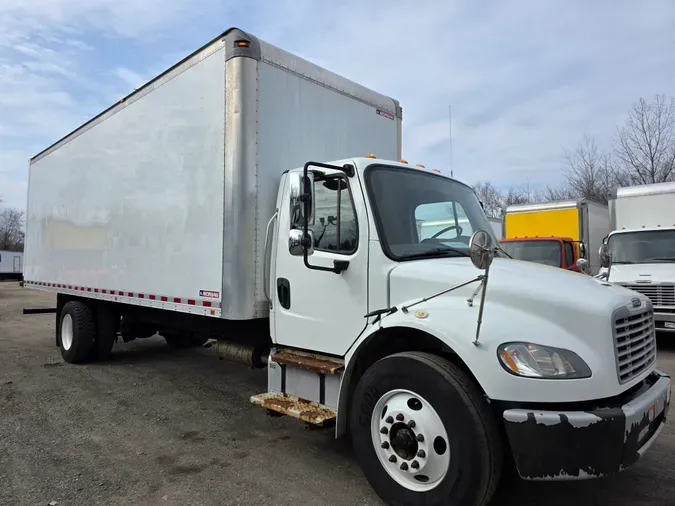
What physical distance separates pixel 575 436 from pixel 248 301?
288 cm

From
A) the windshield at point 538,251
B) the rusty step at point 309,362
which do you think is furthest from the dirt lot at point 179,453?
the windshield at point 538,251

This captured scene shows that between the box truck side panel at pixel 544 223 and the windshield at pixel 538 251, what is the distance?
1.56 m

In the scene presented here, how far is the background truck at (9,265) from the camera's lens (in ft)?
159

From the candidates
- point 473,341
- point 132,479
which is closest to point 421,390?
point 473,341

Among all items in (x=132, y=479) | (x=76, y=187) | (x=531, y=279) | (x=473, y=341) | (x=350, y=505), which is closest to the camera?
(x=473, y=341)

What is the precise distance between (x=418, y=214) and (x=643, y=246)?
8.65m

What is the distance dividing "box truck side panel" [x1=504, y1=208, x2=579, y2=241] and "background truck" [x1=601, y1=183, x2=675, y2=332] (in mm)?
1394

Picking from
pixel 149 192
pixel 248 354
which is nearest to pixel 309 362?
pixel 248 354

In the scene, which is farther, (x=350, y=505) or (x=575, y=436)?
(x=350, y=505)

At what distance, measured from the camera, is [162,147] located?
5.74 meters

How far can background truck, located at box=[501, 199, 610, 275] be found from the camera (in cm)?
1189

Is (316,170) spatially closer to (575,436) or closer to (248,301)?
(248,301)

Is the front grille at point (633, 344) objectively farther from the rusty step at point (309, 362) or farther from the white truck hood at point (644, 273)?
the white truck hood at point (644, 273)

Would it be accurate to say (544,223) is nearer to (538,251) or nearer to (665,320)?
(538,251)
